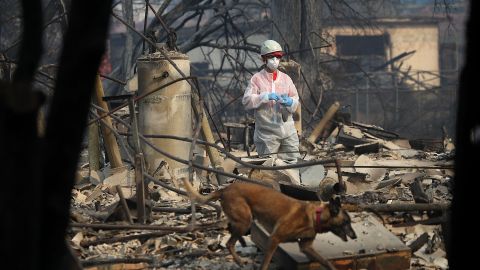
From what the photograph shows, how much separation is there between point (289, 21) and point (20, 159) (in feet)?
53.2

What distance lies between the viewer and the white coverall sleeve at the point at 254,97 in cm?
1063

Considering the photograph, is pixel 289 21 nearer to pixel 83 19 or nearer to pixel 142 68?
pixel 142 68

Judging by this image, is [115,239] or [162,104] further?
[162,104]

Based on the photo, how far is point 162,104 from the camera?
413 inches

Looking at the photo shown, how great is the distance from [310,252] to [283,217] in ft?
1.06

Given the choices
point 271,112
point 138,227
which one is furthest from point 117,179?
point 138,227

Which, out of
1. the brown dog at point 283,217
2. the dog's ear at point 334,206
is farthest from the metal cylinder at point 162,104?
the dog's ear at point 334,206

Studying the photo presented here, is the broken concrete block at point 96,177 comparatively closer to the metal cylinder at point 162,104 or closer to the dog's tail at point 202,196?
the metal cylinder at point 162,104

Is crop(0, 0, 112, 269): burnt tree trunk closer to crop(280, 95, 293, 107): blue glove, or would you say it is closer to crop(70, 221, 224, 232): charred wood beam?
crop(70, 221, 224, 232): charred wood beam

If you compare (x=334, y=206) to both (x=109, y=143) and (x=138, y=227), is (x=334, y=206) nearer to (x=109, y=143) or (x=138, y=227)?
(x=138, y=227)

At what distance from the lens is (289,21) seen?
19328 mm

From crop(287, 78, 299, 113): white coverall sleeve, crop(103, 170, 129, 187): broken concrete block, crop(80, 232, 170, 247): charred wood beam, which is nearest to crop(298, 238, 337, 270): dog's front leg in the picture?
crop(80, 232, 170, 247): charred wood beam

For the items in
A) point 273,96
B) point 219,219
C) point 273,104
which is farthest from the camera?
point 273,104

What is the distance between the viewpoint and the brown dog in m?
5.98
